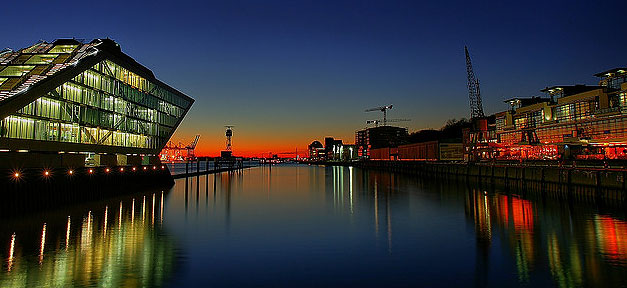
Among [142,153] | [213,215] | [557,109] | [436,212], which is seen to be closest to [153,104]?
[142,153]

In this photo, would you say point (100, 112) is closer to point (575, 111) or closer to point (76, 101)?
point (76, 101)

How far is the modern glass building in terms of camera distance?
36.4 meters

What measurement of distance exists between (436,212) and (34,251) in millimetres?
26792

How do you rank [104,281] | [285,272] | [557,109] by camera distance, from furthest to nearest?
1. [557,109]
2. [285,272]
3. [104,281]

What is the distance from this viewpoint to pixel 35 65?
40.1 meters

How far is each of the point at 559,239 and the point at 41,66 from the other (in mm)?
44509

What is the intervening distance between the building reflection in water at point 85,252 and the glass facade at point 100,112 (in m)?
14.7

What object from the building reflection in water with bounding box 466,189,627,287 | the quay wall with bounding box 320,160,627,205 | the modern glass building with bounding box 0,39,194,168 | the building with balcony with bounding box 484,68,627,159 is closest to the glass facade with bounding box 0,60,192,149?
the modern glass building with bounding box 0,39,194,168

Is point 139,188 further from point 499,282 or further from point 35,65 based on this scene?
point 499,282

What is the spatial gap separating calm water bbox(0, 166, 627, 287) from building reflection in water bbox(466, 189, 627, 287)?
2.5 inches

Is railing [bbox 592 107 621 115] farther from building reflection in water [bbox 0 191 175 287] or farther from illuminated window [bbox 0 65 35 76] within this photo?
illuminated window [bbox 0 65 35 76]

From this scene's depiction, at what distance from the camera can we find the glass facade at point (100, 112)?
1551 inches

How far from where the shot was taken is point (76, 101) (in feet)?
150

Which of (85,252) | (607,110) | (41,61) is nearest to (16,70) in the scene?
(41,61)
